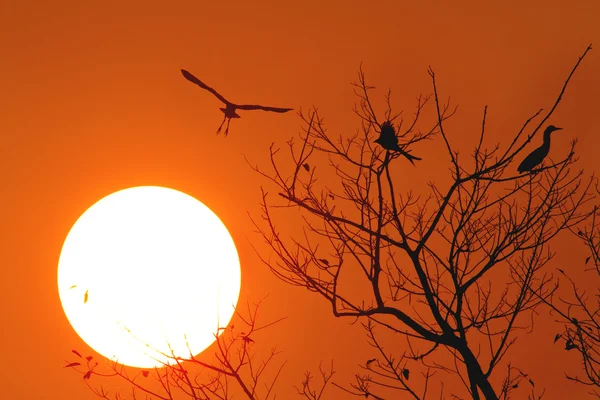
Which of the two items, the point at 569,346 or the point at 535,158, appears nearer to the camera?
the point at 535,158

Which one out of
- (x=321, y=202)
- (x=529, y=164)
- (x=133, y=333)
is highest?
(x=529, y=164)

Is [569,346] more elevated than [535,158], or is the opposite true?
[535,158]

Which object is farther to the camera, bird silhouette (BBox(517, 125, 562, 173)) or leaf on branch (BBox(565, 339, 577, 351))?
leaf on branch (BBox(565, 339, 577, 351))

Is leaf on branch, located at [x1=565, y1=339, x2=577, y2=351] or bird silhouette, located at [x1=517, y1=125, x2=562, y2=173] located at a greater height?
bird silhouette, located at [x1=517, y1=125, x2=562, y2=173]

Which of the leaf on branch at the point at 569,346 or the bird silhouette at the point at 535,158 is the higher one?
the bird silhouette at the point at 535,158

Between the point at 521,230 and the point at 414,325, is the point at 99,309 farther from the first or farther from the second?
the point at 521,230

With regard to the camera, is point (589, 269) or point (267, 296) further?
point (267, 296)

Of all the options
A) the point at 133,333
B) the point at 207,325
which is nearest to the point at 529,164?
the point at 207,325

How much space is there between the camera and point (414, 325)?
9.04ft

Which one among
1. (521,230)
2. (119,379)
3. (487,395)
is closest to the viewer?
(487,395)

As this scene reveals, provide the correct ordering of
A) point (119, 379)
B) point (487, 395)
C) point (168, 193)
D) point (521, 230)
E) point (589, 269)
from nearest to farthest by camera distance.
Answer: point (487, 395), point (521, 230), point (168, 193), point (589, 269), point (119, 379)

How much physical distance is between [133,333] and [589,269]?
287cm

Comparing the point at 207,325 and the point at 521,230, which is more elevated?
the point at 521,230

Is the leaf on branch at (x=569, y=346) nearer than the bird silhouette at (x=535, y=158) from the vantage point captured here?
No
